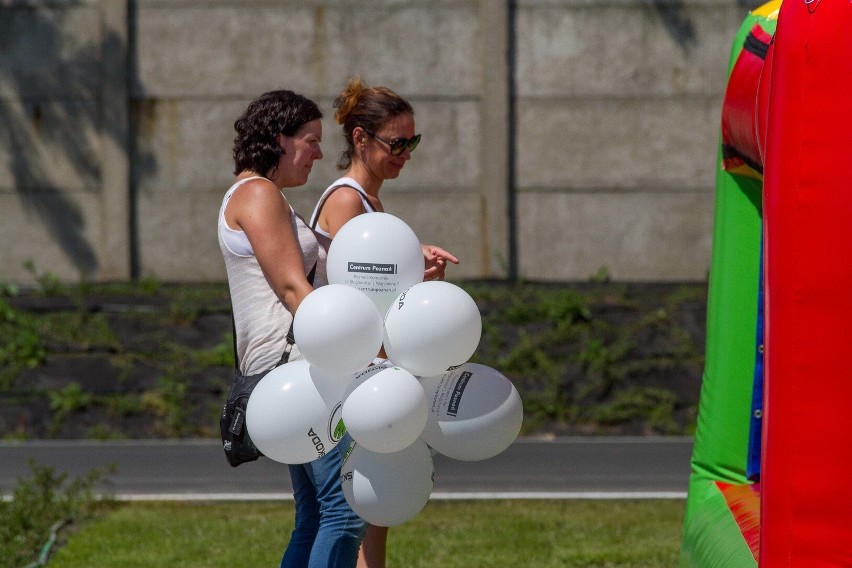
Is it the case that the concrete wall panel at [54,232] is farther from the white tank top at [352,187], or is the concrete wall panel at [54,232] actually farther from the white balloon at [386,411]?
the white balloon at [386,411]

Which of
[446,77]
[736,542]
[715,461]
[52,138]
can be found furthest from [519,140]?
[736,542]

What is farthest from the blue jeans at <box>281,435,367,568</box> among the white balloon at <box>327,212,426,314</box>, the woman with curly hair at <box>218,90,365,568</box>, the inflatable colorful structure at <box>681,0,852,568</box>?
the inflatable colorful structure at <box>681,0,852,568</box>

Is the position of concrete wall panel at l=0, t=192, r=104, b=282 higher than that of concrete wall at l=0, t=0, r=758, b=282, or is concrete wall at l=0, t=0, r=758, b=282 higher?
concrete wall at l=0, t=0, r=758, b=282

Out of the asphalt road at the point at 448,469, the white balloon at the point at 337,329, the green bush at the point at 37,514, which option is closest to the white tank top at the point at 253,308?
the white balloon at the point at 337,329

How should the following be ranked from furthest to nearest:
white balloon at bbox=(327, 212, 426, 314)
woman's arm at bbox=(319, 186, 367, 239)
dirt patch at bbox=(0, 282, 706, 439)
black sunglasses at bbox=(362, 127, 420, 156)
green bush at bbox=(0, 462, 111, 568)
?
dirt patch at bbox=(0, 282, 706, 439) → green bush at bbox=(0, 462, 111, 568) → black sunglasses at bbox=(362, 127, 420, 156) → woman's arm at bbox=(319, 186, 367, 239) → white balloon at bbox=(327, 212, 426, 314)

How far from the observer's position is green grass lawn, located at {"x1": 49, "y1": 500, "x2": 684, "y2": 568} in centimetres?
522

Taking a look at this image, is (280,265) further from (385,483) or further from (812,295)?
(812,295)

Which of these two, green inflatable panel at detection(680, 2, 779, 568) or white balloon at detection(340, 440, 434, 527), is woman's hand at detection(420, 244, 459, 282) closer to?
white balloon at detection(340, 440, 434, 527)

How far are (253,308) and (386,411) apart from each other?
0.64m

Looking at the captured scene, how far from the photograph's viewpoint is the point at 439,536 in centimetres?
567

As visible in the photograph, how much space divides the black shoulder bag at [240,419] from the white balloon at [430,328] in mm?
338

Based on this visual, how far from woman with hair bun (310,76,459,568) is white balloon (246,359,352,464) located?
0.72m

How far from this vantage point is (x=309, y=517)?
367 centimetres

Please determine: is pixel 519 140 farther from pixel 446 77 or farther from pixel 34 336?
pixel 34 336
